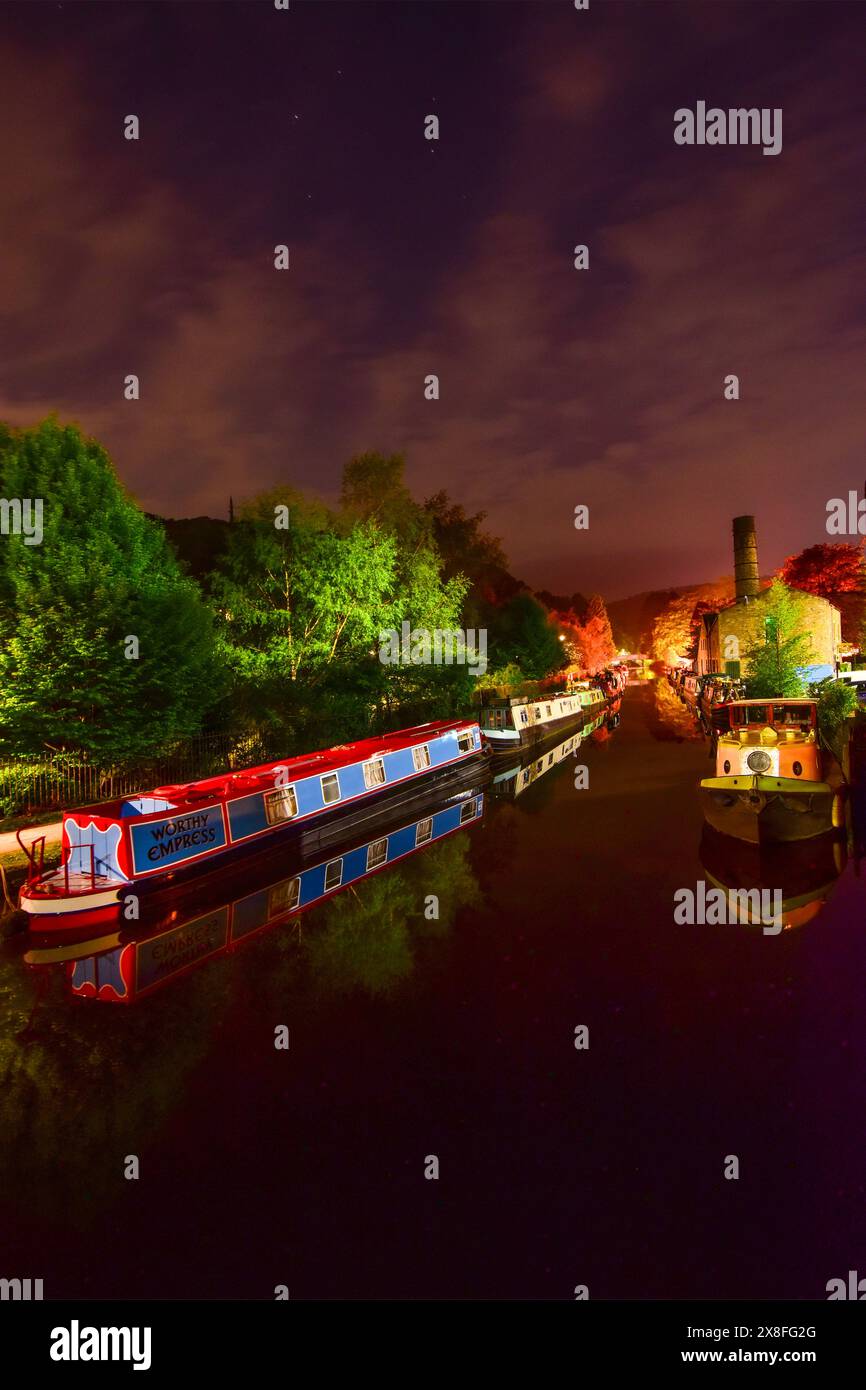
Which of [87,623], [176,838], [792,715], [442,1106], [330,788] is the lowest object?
[442,1106]

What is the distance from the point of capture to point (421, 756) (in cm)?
2245

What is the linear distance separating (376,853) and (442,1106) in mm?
9984

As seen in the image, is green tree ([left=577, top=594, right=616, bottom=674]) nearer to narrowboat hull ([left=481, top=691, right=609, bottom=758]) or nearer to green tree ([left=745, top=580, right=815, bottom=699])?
green tree ([left=745, top=580, right=815, bottom=699])

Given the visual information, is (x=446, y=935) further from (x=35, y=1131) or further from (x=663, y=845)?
(x=663, y=845)

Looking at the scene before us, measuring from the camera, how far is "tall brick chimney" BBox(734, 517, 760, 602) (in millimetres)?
70287

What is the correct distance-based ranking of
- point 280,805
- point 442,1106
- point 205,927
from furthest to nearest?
point 280,805 < point 205,927 < point 442,1106

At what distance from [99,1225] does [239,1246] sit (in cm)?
123

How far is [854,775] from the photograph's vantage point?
2077 cm

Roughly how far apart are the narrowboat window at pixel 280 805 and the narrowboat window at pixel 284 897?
4.96 ft

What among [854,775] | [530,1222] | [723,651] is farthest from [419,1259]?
[723,651]

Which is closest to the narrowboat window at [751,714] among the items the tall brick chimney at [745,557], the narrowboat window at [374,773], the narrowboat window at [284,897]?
the narrowboat window at [374,773]

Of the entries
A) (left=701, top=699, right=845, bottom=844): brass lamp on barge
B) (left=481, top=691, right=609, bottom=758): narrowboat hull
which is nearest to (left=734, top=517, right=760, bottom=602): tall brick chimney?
(left=481, top=691, right=609, bottom=758): narrowboat hull

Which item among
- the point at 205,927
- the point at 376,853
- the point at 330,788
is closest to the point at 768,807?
the point at 376,853

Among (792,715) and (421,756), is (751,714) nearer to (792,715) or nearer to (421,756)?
(792,715)
